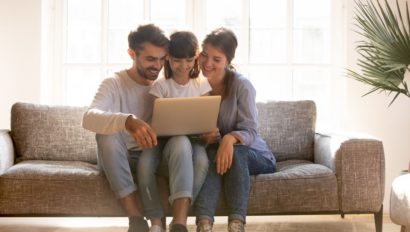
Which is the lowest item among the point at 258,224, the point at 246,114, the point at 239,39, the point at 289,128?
the point at 258,224

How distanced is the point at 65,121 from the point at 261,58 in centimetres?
150

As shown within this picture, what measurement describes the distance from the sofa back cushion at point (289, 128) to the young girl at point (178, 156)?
0.73 metres

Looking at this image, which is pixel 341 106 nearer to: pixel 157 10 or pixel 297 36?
pixel 297 36

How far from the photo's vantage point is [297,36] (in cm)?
416

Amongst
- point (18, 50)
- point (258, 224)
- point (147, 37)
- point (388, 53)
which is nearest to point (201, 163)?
point (147, 37)

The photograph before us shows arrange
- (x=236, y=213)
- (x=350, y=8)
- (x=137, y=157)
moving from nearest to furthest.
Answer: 1. (x=236, y=213)
2. (x=137, y=157)
3. (x=350, y=8)

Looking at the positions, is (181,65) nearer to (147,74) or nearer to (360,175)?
(147,74)

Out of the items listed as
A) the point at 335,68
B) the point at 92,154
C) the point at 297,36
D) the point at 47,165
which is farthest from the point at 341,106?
the point at 47,165

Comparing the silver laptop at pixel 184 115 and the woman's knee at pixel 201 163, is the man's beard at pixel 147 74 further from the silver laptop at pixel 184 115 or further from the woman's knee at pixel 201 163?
the woman's knee at pixel 201 163

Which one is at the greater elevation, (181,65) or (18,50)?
(18,50)

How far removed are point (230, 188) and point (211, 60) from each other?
582 mm

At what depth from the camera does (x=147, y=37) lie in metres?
2.65

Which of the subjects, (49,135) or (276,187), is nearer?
(276,187)

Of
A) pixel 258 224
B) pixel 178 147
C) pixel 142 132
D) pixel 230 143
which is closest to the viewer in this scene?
pixel 142 132
